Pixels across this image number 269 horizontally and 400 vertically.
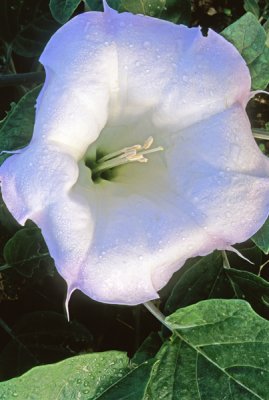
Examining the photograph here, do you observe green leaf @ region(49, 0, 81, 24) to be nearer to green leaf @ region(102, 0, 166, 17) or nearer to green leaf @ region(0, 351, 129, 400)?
green leaf @ region(102, 0, 166, 17)

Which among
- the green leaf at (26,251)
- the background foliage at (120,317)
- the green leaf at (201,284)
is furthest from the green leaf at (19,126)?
the green leaf at (201,284)

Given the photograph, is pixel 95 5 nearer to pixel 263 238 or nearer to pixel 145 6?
pixel 145 6

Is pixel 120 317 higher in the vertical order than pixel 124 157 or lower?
lower

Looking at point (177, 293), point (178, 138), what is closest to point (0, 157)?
point (178, 138)

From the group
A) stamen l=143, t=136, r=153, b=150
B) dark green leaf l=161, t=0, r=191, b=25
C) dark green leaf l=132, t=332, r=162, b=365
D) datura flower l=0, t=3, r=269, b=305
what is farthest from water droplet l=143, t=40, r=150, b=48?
dark green leaf l=132, t=332, r=162, b=365

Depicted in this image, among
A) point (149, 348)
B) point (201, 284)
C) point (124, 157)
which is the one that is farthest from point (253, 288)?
point (124, 157)
